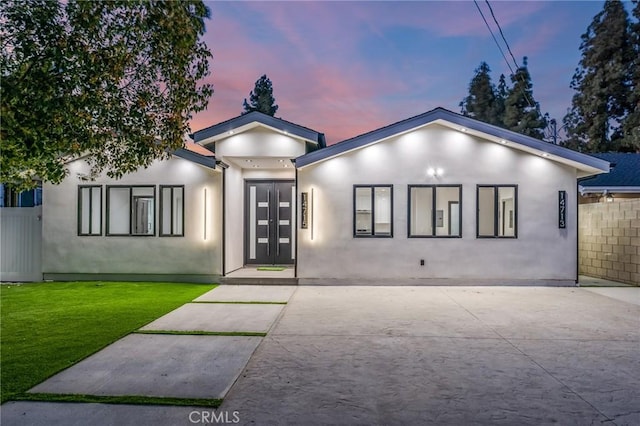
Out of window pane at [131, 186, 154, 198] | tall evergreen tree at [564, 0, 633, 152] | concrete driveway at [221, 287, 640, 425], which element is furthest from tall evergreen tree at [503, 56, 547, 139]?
window pane at [131, 186, 154, 198]

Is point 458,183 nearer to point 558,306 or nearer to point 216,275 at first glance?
point 558,306

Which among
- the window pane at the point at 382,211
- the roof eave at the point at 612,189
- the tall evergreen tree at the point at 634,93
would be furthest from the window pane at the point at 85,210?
the tall evergreen tree at the point at 634,93

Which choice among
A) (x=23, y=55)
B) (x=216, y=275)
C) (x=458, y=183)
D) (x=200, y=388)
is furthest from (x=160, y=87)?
(x=458, y=183)

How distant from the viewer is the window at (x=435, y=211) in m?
9.12

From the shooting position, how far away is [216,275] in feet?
30.8

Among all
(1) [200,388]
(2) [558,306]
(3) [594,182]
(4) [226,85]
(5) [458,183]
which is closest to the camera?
(1) [200,388]

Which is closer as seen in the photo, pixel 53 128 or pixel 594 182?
pixel 53 128

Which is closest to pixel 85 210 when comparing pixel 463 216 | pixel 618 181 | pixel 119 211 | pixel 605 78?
pixel 119 211

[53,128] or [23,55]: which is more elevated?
[23,55]

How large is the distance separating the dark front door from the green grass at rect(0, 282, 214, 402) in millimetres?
2576

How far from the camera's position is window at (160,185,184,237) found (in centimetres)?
952

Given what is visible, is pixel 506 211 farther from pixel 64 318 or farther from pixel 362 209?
pixel 64 318

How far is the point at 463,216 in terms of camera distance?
9094mm

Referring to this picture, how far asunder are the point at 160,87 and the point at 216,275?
17.5 feet
